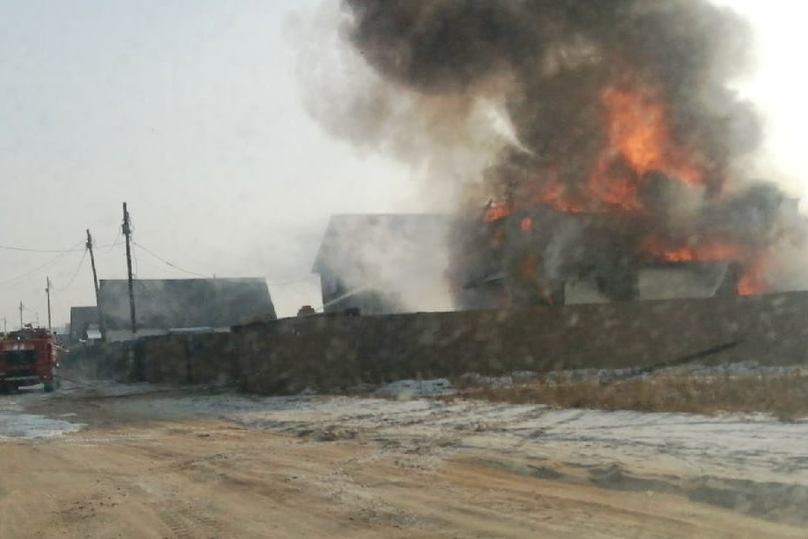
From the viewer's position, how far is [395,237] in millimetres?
45438

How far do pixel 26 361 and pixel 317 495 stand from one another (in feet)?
102

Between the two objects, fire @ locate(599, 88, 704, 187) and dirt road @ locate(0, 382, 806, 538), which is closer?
dirt road @ locate(0, 382, 806, 538)

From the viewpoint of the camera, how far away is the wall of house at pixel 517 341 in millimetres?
24266

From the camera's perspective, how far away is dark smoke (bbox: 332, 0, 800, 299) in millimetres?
30656

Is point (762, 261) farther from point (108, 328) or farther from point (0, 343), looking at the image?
point (108, 328)

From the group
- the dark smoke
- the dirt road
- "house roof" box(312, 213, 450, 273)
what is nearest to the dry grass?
the dirt road

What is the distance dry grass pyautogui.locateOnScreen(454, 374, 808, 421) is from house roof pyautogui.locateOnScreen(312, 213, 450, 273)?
21305mm

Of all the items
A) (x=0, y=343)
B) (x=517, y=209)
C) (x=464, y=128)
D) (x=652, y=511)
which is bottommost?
(x=652, y=511)

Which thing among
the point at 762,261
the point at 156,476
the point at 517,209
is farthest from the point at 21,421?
the point at 762,261

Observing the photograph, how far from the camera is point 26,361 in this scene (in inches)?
1451

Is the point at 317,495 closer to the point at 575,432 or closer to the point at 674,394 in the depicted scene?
the point at 575,432

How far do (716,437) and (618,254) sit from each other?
22.2m

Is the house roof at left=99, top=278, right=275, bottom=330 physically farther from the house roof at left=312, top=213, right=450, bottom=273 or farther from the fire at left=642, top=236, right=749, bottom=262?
the fire at left=642, top=236, right=749, bottom=262

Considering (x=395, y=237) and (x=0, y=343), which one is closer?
(x=0, y=343)
